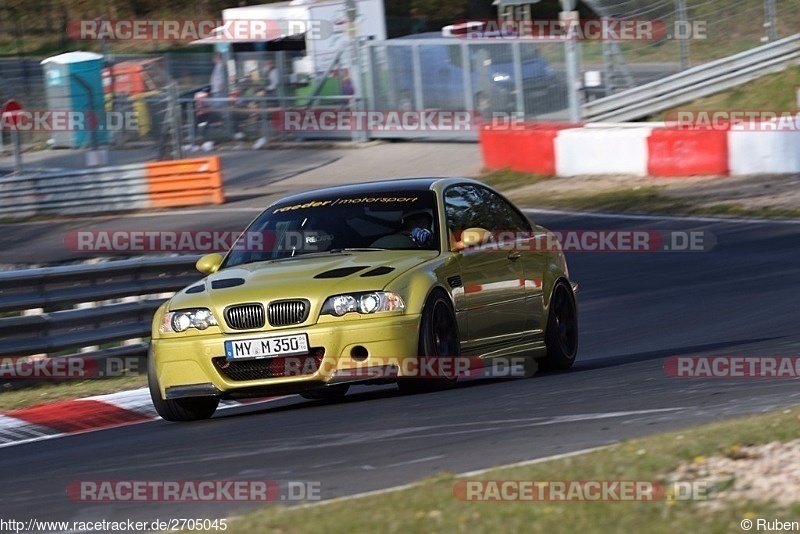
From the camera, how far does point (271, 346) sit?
27.7ft

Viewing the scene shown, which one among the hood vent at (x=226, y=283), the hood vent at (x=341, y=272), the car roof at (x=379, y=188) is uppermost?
the car roof at (x=379, y=188)

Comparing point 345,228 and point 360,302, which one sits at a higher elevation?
point 345,228

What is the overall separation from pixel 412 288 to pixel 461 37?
2401cm

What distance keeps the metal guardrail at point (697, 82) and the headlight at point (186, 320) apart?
21510 millimetres

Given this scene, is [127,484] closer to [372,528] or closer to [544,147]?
[372,528]

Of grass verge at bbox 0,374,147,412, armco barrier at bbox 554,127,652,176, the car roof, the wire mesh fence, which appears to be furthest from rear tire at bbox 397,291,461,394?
the wire mesh fence

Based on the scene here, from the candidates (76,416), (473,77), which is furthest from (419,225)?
(473,77)

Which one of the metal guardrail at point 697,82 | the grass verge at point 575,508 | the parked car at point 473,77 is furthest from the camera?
the parked car at point 473,77

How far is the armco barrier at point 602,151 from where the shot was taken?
25.1m

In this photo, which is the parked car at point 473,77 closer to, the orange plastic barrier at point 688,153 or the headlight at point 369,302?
the orange plastic barrier at point 688,153

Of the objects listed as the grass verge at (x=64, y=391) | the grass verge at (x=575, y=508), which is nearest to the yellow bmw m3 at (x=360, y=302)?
the grass verge at (x=64, y=391)

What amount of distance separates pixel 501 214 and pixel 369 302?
81.3 inches

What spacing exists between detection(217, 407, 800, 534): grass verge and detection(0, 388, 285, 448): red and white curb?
14.6ft

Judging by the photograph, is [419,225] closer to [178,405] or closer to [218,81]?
[178,405]
